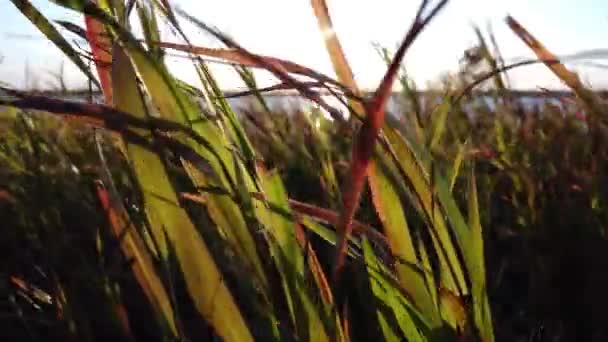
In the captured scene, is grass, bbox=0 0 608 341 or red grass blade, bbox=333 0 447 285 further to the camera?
grass, bbox=0 0 608 341

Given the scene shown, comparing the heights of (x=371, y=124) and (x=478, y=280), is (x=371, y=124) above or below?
above

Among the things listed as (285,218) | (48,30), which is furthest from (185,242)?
(48,30)

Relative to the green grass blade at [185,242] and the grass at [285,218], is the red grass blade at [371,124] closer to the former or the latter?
the grass at [285,218]

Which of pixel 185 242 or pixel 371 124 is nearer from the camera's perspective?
pixel 371 124

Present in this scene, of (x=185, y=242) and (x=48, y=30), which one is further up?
(x=48, y=30)

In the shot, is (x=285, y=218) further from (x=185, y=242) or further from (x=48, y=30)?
(x=48, y=30)

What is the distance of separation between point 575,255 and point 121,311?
0.61 meters

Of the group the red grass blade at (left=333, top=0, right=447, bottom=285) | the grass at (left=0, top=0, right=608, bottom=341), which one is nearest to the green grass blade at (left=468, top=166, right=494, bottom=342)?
the grass at (left=0, top=0, right=608, bottom=341)

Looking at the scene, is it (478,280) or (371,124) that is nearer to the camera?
(371,124)

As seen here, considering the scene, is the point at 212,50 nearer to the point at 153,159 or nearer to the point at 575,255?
the point at 153,159

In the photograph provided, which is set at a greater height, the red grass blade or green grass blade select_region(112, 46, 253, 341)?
the red grass blade

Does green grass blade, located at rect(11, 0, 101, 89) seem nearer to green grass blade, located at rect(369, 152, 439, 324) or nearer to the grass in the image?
the grass

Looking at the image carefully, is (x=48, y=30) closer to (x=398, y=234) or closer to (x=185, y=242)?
(x=185, y=242)

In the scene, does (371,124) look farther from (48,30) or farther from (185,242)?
(48,30)
